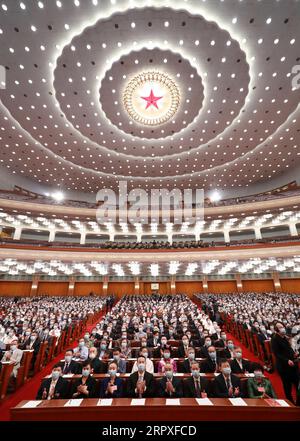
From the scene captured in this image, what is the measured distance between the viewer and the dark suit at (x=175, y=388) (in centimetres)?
335

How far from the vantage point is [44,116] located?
14773 millimetres

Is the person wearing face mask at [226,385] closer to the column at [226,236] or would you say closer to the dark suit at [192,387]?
the dark suit at [192,387]

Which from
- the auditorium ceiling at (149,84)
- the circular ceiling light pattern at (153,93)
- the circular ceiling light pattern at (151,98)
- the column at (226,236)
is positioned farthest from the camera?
the column at (226,236)

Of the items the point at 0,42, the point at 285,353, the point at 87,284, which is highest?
the point at 0,42

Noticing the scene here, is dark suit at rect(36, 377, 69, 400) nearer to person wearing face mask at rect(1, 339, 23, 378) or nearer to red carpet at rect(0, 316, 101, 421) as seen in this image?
red carpet at rect(0, 316, 101, 421)

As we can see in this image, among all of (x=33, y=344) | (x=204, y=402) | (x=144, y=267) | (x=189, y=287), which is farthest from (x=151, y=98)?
(x=189, y=287)

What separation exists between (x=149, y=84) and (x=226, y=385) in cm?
1471

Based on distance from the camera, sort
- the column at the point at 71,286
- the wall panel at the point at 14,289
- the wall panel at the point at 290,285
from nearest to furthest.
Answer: the wall panel at the point at 290,285, the wall panel at the point at 14,289, the column at the point at 71,286

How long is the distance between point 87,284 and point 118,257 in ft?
22.0

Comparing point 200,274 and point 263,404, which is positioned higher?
point 200,274

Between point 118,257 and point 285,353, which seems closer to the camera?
point 285,353

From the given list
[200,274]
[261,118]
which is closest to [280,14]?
[261,118]

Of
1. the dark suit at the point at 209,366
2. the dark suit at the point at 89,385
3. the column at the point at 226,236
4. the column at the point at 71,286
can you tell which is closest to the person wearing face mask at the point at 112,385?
→ the dark suit at the point at 89,385

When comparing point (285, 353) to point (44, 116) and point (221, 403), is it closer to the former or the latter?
point (221, 403)
